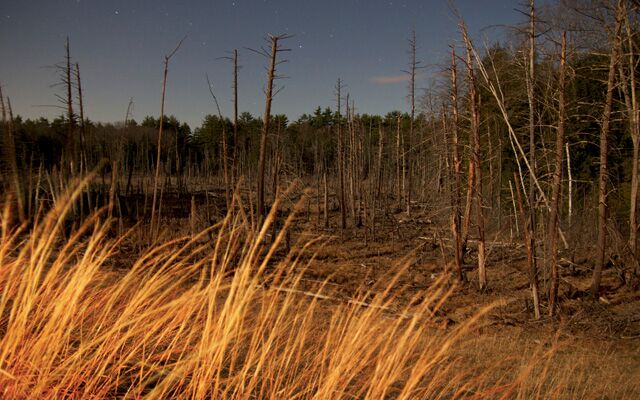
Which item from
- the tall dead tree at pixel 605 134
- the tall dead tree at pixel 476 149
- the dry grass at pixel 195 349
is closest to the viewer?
the dry grass at pixel 195 349

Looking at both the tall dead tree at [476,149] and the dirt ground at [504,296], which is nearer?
the dirt ground at [504,296]

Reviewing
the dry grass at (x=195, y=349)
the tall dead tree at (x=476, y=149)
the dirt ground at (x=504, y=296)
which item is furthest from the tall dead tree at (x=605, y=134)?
the dry grass at (x=195, y=349)

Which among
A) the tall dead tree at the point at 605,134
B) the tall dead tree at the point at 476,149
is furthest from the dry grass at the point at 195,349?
the tall dead tree at the point at 605,134

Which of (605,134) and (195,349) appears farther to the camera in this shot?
(605,134)

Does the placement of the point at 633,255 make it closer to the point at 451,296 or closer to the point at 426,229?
the point at 451,296

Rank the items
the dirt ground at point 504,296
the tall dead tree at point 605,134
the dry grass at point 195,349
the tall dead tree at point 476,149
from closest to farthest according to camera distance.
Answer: the dry grass at point 195,349, the dirt ground at point 504,296, the tall dead tree at point 605,134, the tall dead tree at point 476,149

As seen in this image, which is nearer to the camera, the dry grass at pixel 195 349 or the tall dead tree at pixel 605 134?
the dry grass at pixel 195 349

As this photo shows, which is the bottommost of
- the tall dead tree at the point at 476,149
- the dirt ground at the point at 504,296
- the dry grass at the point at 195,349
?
the dirt ground at the point at 504,296

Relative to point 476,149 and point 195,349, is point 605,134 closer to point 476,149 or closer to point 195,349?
point 476,149

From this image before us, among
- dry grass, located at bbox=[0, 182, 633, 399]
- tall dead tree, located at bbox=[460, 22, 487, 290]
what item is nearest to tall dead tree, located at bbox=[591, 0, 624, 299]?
tall dead tree, located at bbox=[460, 22, 487, 290]

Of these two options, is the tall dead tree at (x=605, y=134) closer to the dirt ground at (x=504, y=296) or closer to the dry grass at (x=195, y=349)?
the dirt ground at (x=504, y=296)

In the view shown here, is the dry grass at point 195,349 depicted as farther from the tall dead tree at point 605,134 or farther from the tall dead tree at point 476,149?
the tall dead tree at point 605,134

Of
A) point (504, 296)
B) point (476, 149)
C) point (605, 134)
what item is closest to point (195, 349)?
point (476, 149)

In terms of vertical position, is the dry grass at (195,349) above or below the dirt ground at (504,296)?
above
